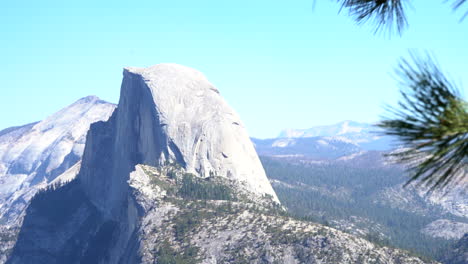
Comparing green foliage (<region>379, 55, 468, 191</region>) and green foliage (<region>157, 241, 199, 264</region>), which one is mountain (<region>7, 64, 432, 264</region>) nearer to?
green foliage (<region>157, 241, 199, 264</region>)

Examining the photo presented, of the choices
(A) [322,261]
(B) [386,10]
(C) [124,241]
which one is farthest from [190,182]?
(B) [386,10]

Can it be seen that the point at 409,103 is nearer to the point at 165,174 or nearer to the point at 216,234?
the point at 216,234

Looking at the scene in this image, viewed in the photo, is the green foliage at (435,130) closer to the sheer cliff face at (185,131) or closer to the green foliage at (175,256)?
the green foliage at (175,256)

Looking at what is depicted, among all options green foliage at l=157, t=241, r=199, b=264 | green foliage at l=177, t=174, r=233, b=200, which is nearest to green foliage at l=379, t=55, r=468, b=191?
green foliage at l=157, t=241, r=199, b=264

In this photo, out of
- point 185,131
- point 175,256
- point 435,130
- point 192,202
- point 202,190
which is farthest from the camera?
point 185,131

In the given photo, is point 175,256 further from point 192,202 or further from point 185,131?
point 185,131

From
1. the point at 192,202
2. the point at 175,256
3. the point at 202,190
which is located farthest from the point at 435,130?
the point at 202,190

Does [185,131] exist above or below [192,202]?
above
